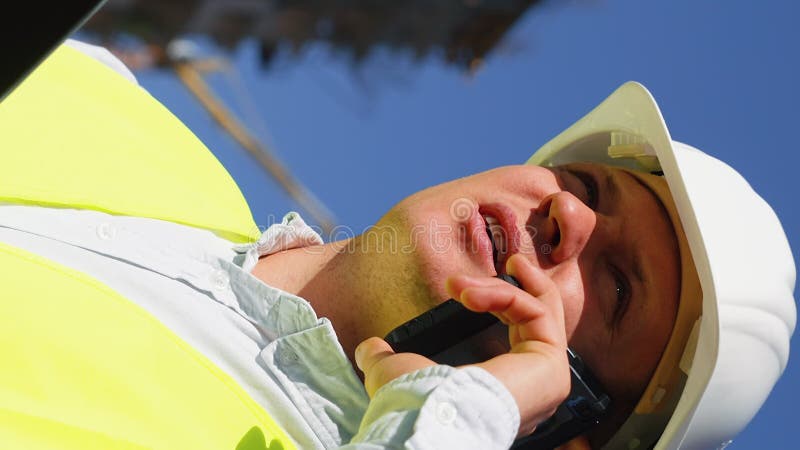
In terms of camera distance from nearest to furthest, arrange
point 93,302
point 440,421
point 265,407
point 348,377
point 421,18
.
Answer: point 440,421, point 93,302, point 265,407, point 348,377, point 421,18

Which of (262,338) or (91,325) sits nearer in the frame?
(91,325)

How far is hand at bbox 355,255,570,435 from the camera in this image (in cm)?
116

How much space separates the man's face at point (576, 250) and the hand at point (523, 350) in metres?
0.26

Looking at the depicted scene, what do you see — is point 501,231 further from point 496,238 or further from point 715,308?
point 715,308

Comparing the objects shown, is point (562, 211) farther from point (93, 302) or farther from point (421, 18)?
point (421, 18)

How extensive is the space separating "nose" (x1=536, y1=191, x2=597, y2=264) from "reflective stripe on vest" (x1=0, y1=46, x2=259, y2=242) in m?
0.58

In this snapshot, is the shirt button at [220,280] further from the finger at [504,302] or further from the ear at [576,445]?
the ear at [576,445]

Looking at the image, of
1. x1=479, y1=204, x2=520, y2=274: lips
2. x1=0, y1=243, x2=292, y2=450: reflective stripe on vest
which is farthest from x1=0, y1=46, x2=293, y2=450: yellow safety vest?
x1=479, y1=204, x2=520, y2=274: lips

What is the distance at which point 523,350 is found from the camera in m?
1.22

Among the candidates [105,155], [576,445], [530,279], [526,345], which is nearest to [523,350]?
[526,345]

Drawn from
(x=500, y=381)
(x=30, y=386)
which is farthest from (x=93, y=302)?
(x=500, y=381)

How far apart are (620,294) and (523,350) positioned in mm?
521

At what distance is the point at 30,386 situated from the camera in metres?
1.09

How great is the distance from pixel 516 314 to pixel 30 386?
0.62m
